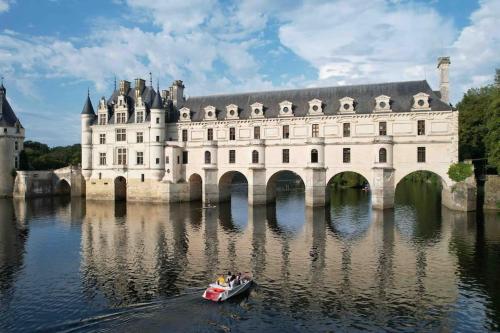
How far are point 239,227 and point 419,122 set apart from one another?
964 inches

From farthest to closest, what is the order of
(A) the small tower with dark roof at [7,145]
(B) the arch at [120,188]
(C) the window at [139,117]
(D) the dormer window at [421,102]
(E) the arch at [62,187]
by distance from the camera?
(E) the arch at [62,187]
(A) the small tower with dark roof at [7,145]
(B) the arch at [120,188]
(C) the window at [139,117]
(D) the dormer window at [421,102]

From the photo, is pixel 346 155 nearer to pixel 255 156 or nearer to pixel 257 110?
pixel 255 156

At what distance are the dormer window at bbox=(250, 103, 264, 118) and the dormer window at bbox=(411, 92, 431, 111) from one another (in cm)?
1856

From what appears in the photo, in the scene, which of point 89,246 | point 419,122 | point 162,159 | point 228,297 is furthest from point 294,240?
point 162,159

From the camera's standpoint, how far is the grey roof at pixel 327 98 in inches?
1880

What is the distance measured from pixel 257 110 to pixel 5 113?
1781 inches

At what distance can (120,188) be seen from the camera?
61.3 m

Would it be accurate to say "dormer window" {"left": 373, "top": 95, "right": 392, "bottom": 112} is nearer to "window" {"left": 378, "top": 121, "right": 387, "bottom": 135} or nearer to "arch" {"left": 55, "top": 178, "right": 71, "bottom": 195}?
"window" {"left": 378, "top": 121, "right": 387, "bottom": 135}

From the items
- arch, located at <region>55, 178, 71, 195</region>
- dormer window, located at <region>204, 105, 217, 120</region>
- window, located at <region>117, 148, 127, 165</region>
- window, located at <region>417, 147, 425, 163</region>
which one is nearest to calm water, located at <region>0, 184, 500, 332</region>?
window, located at <region>417, 147, 425, 163</region>

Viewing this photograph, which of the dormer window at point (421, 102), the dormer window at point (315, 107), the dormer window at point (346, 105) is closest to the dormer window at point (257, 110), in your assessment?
the dormer window at point (315, 107)

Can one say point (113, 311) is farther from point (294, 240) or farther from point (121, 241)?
point (294, 240)

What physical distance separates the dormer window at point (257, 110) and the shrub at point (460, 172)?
77.2 feet

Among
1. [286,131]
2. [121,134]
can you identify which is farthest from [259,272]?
[121,134]

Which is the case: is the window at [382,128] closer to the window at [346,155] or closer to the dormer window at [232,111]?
the window at [346,155]
